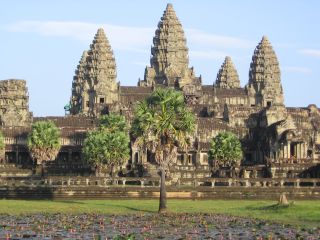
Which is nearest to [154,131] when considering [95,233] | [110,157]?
[95,233]

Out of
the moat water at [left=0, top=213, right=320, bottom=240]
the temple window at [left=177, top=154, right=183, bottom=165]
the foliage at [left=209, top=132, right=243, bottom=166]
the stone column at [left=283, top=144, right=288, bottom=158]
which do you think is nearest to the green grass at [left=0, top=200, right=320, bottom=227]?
the moat water at [left=0, top=213, right=320, bottom=240]

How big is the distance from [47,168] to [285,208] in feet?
268

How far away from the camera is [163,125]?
8325 centimetres

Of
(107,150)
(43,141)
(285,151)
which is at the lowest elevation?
(107,150)

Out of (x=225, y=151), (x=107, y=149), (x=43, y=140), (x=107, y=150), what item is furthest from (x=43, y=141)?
(x=225, y=151)

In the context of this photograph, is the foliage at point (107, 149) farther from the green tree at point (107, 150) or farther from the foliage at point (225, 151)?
the foliage at point (225, 151)

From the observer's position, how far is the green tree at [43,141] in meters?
157

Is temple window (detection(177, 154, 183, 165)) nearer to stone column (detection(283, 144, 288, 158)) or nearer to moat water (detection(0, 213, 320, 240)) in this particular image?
stone column (detection(283, 144, 288, 158))

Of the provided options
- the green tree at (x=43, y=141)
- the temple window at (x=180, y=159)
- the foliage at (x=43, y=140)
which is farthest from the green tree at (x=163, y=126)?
the temple window at (x=180, y=159)

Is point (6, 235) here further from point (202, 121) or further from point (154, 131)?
point (202, 121)

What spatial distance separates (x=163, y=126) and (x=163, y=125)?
0.08m

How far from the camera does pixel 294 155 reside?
16412cm

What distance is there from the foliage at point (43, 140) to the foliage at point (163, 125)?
73.7m

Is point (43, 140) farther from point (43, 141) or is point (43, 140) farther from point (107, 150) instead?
point (107, 150)
